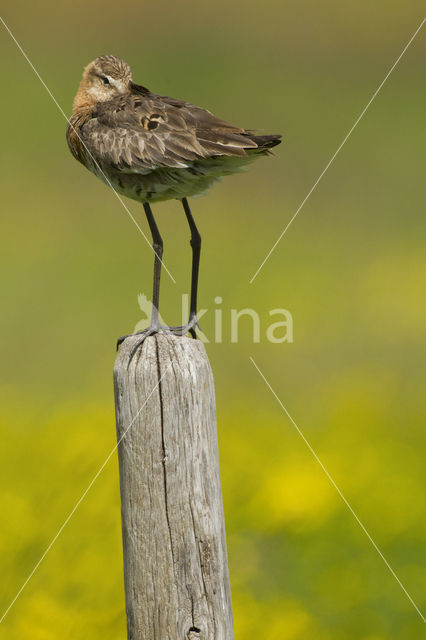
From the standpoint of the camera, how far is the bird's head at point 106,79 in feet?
18.3

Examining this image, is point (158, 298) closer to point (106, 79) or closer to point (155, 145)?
point (155, 145)

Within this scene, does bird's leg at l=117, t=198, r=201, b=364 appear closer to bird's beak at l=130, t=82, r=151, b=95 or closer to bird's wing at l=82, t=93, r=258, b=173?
bird's wing at l=82, t=93, r=258, b=173

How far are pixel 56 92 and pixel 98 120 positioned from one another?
1304cm

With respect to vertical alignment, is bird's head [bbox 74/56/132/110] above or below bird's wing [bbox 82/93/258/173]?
above

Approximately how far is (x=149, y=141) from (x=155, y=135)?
Result: 5cm

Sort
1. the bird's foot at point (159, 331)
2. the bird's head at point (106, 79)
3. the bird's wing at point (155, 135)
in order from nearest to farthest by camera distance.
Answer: the bird's foot at point (159, 331)
the bird's wing at point (155, 135)
the bird's head at point (106, 79)

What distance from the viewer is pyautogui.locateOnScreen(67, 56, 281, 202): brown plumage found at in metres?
4.87

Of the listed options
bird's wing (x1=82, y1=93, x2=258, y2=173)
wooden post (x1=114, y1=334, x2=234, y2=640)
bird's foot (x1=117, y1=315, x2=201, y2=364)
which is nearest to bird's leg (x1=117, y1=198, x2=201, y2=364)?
bird's foot (x1=117, y1=315, x2=201, y2=364)

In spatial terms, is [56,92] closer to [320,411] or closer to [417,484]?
[320,411]

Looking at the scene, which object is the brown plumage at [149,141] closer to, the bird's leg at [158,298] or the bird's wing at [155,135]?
the bird's wing at [155,135]

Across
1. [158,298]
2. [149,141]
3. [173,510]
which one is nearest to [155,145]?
[149,141]

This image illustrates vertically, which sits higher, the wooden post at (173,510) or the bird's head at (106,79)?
the bird's head at (106,79)

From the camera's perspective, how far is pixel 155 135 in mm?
5078

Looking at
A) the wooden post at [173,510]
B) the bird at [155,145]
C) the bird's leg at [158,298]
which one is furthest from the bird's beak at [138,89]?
the wooden post at [173,510]
